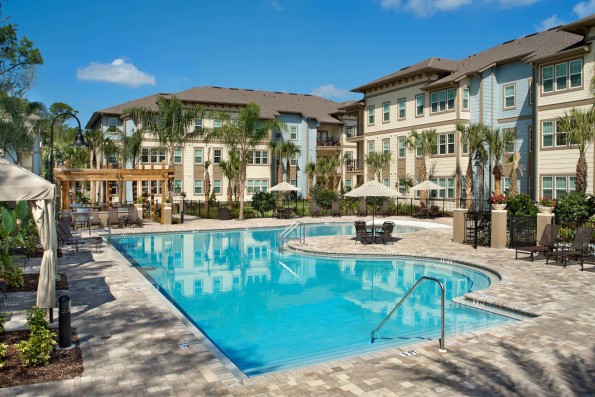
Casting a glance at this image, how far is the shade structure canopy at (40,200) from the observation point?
7918 millimetres

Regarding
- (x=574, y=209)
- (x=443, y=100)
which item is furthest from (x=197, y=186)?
(x=574, y=209)

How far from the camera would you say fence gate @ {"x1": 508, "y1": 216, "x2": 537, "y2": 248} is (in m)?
17.3

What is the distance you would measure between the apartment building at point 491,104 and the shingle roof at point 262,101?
7.49 metres

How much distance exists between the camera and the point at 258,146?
163 ft

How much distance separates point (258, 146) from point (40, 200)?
41811mm

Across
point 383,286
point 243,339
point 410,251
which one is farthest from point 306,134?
point 243,339

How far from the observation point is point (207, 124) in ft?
155

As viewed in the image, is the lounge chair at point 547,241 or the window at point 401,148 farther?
the window at point 401,148

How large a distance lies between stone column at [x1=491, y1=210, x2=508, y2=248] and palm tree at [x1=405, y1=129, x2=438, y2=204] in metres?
17.7

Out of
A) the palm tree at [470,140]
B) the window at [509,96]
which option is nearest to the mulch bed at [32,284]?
the palm tree at [470,140]

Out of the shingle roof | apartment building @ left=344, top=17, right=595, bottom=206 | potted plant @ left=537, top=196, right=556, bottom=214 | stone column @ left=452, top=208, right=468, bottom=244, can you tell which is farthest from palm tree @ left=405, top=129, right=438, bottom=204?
potted plant @ left=537, top=196, right=556, bottom=214

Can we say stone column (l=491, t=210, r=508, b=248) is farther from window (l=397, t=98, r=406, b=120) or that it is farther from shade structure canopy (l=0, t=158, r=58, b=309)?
window (l=397, t=98, r=406, b=120)

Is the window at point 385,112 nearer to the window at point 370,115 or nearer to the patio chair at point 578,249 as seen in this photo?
the window at point 370,115

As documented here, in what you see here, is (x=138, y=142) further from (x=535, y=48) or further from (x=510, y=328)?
(x=510, y=328)
